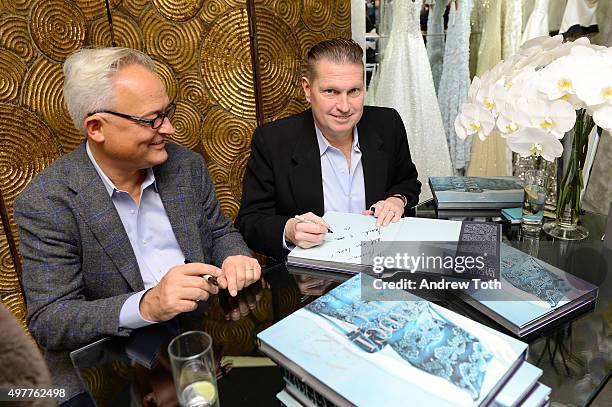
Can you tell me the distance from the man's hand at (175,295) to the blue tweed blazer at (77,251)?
0.08 meters

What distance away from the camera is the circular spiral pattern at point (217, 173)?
88.4 inches

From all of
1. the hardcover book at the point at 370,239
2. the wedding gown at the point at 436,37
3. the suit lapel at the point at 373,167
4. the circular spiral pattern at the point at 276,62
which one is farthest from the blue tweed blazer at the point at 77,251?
the wedding gown at the point at 436,37

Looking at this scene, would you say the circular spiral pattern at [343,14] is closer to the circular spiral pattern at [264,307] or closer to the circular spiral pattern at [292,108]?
the circular spiral pattern at [292,108]

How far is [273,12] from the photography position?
82.8 inches

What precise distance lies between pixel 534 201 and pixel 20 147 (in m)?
1.87

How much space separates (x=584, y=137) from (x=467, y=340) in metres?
0.76

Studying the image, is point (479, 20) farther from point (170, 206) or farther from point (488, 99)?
point (170, 206)

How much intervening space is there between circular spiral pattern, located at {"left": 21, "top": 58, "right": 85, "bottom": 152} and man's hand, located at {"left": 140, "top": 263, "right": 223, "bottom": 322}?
45.2 inches

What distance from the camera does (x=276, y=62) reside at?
7.24 ft

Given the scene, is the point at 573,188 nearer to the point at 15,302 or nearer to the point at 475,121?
the point at 475,121

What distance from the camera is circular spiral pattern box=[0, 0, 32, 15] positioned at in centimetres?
160

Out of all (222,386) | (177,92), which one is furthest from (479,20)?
(222,386)

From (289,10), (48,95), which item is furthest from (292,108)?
(48,95)

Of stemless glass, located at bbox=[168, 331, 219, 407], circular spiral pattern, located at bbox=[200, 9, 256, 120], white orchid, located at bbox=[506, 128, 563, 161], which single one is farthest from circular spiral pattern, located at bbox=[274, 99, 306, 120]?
stemless glass, located at bbox=[168, 331, 219, 407]
